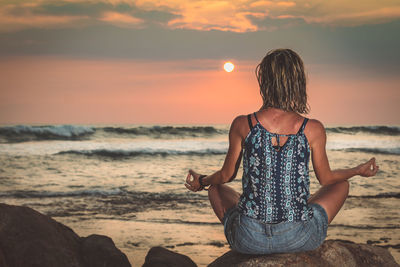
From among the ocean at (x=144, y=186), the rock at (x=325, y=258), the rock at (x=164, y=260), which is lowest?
the ocean at (x=144, y=186)

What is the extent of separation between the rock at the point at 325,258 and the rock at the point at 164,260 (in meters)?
0.96

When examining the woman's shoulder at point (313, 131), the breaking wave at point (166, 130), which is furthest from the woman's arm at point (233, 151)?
the breaking wave at point (166, 130)

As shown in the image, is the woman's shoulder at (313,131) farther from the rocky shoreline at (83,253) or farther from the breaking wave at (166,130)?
the breaking wave at (166,130)

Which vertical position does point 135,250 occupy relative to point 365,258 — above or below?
below

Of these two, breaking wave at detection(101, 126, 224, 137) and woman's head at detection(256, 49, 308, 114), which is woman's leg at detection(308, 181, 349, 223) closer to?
woman's head at detection(256, 49, 308, 114)

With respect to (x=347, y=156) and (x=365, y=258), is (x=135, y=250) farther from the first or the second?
(x=347, y=156)

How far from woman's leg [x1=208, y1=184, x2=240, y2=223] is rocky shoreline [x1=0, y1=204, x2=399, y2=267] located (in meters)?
0.36

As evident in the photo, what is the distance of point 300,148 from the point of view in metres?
Result: 3.16

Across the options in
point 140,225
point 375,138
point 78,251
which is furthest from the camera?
point 375,138

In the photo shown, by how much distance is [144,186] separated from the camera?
12258mm

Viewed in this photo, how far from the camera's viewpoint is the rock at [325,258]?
337 centimetres

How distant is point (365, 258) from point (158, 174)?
11.1 meters

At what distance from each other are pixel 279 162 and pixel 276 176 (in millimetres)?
99

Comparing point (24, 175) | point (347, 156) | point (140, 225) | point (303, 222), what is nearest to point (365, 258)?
point (303, 222)
